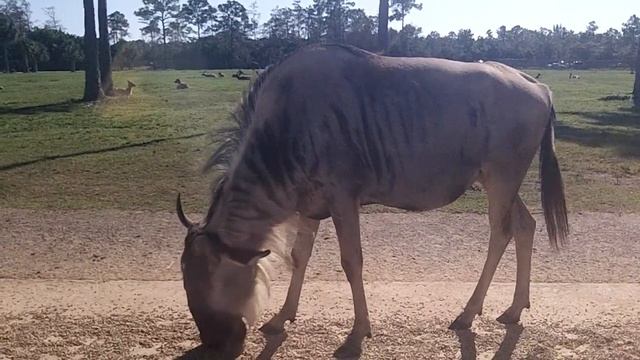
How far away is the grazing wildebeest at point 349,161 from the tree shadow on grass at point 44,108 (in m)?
17.5

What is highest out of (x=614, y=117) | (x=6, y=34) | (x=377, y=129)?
(x=6, y=34)

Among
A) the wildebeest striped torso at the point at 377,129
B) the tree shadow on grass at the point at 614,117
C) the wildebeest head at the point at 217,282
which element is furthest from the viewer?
the tree shadow on grass at the point at 614,117

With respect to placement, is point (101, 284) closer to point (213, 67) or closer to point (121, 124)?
point (121, 124)

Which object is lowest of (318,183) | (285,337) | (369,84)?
(285,337)

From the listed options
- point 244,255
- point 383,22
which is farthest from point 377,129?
point 383,22

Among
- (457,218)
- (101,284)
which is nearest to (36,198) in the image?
(101,284)

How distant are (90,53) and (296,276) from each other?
18.7 m

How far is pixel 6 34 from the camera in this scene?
45.8 meters

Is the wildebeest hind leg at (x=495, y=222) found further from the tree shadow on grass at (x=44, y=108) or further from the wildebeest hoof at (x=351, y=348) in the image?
the tree shadow on grass at (x=44, y=108)

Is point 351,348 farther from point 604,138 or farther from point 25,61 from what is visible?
point 25,61

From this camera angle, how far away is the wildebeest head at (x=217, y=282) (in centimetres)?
407

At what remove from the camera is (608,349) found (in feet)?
14.9

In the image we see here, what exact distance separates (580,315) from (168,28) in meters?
40.3

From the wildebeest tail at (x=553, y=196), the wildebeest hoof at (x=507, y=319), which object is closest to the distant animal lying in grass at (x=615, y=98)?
the wildebeest tail at (x=553, y=196)
